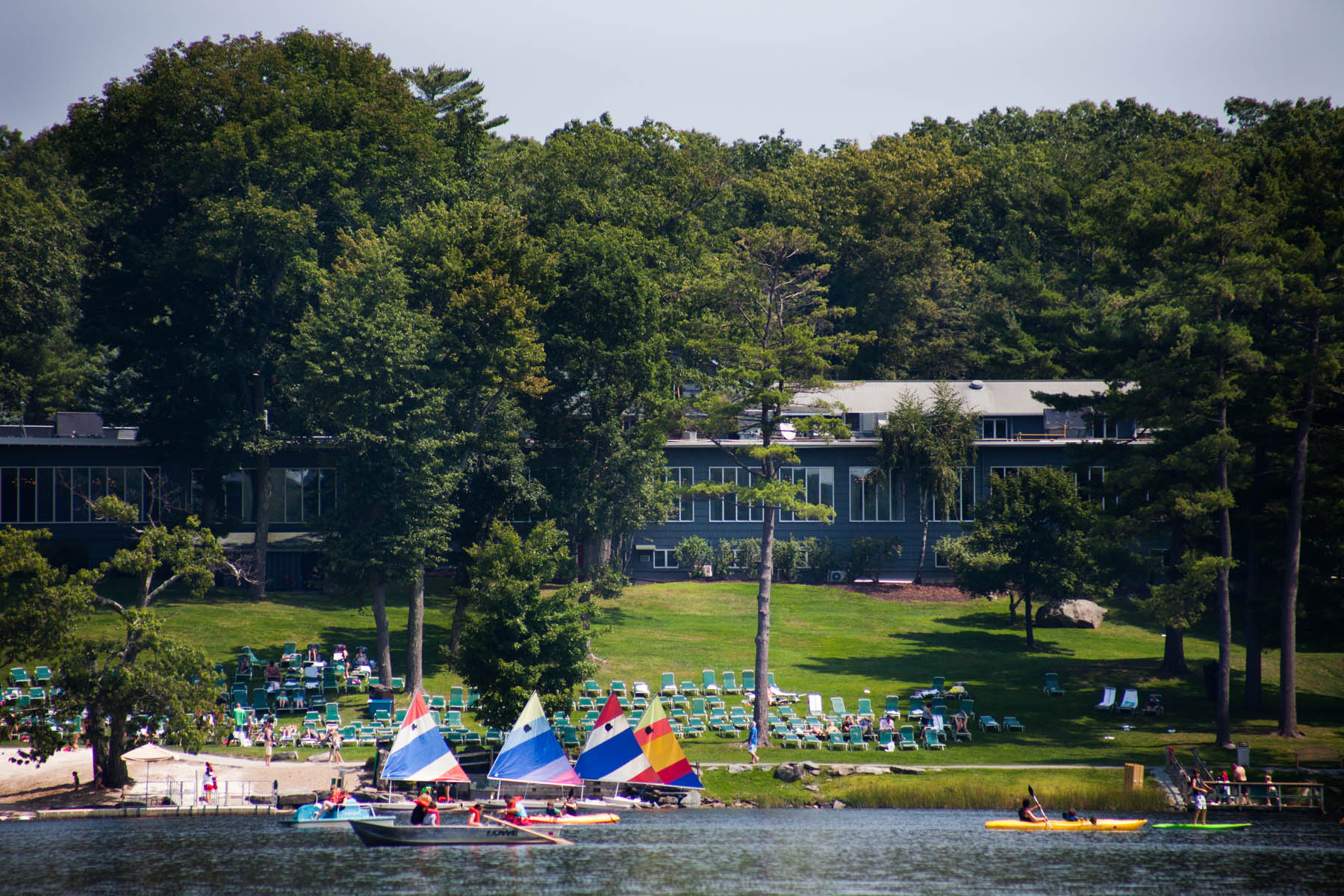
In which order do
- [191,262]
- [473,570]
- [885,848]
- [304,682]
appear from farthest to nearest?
1. [191,262]
2. [304,682]
3. [473,570]
4. [885,848]

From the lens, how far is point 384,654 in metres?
52.2

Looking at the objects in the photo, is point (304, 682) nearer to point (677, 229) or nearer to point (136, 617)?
point (136, 617)

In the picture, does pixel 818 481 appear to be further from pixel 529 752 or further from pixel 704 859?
pixel 704 859

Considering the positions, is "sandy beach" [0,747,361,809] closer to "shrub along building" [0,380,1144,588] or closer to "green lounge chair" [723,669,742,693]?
"green lounge chair" [723,669,742,693]

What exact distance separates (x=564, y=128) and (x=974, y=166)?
31875 millimetres

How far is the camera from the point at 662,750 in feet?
129

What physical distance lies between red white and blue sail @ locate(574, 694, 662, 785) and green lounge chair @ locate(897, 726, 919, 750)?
32.4ft

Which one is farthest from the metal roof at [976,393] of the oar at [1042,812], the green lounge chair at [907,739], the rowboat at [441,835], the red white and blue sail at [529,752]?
the rowboat at [441,835]

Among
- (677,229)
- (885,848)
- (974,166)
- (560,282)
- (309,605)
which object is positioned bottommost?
(885,848)

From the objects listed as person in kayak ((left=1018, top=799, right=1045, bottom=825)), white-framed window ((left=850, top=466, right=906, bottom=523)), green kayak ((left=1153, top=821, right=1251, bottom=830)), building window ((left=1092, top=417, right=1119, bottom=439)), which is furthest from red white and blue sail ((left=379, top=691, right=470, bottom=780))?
building window ((left=1092, top=417, right=1119, bottom=439))

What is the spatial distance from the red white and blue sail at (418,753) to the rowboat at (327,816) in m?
1.14

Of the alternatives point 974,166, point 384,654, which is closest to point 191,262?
point 384,654

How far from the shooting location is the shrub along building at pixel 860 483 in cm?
7112

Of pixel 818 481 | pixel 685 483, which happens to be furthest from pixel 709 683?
pixel 818 481
